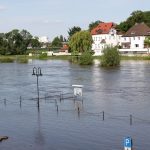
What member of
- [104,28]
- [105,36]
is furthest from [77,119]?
[104,28]

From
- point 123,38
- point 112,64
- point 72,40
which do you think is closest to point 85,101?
point 112,64

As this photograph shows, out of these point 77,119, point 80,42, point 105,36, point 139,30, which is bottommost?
point 77,119

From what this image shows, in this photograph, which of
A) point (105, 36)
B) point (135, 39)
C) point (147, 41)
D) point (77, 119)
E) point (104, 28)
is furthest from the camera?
point (104, 28)

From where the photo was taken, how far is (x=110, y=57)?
93000 millimetres

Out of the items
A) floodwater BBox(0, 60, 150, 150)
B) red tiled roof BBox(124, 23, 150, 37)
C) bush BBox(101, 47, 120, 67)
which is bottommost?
floodwater BBox(0, 60, 150, 150)

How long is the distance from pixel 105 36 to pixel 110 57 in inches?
2180

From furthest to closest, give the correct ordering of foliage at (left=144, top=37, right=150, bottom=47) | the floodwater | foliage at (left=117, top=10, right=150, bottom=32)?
foliage at (left=117, top=10, right=150, bottom=32)
foliage at (left=144, top=37, right=150, bottom=47)
the floodwater

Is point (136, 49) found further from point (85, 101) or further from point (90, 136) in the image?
point (90, 136)

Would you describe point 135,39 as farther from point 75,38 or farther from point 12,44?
point 12,44

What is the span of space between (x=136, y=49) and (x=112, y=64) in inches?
1460

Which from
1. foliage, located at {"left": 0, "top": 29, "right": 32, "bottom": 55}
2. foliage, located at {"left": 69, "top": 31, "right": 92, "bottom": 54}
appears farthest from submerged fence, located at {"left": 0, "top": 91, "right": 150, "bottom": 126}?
foliage, located at {"left": 0, "top": 29, "right": 32, "bottom": 55}

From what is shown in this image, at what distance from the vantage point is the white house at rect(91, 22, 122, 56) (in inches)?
→ 5694

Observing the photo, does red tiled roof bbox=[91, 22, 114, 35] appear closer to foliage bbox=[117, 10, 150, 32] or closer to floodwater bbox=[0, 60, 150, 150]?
foliage bbox=[117, 10, 150, 32]

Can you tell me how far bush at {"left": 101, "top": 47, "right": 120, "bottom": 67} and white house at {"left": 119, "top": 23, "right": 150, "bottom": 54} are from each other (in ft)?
112
